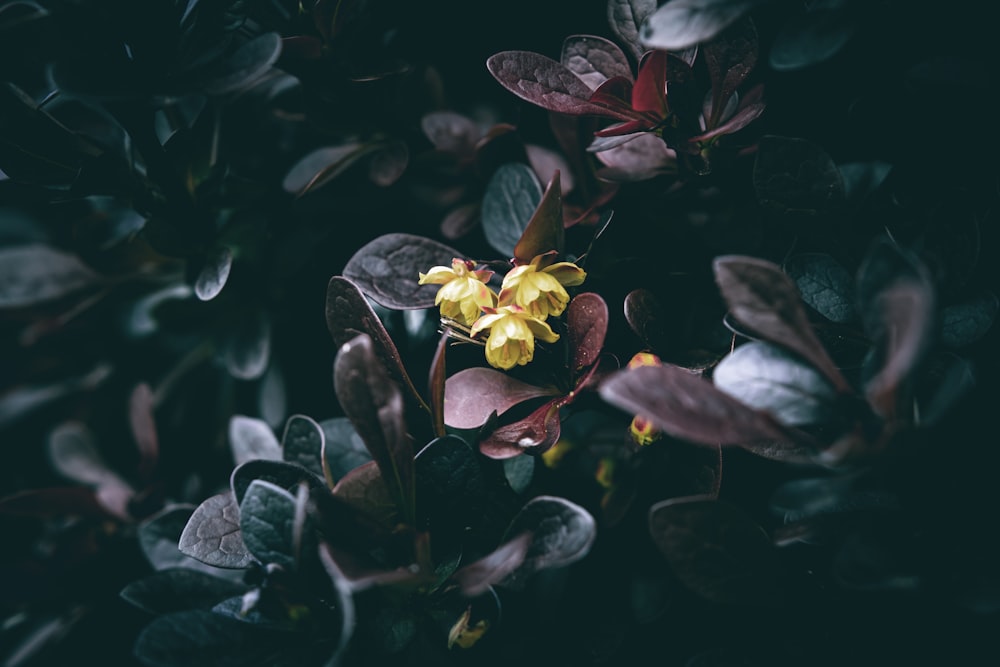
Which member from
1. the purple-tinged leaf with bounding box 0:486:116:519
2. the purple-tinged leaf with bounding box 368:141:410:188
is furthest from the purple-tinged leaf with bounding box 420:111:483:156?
the purple-tinged leaf with bounding box 0:486:116:519

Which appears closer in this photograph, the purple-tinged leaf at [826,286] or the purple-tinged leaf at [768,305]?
the purple-tinged leaf at [768,305]

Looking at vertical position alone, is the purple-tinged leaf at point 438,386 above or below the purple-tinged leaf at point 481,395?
above

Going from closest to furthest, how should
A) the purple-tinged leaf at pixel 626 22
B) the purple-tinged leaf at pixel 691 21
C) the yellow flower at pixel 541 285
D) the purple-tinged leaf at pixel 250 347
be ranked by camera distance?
the purple-tinged leaf at pixel 691 21, the yellow flower at pixel 541 285, the purple-tinged leaf at pixel 626 22, the purple-tinged leaf at pixel 250 347

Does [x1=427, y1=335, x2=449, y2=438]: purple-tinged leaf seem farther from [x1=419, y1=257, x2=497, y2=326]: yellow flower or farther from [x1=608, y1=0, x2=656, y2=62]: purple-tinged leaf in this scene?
[x1=608, y1=0, x2=656, y2=62]: purple-tinged leaf

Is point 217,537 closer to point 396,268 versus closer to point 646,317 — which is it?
point 396,268

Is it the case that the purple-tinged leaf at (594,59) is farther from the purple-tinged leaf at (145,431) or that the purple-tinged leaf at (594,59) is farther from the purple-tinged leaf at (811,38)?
the purple-tinged leaf at (145,431)

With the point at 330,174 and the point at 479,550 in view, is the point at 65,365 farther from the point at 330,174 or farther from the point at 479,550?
the point at 479,550

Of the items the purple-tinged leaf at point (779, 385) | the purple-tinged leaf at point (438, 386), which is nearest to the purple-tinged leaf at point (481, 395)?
the purple-tinged leaf at point (438, 386)

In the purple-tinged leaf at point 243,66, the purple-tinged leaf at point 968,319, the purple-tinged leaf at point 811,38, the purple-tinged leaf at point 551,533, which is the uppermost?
the purple-tinged leaf at point 243,66
